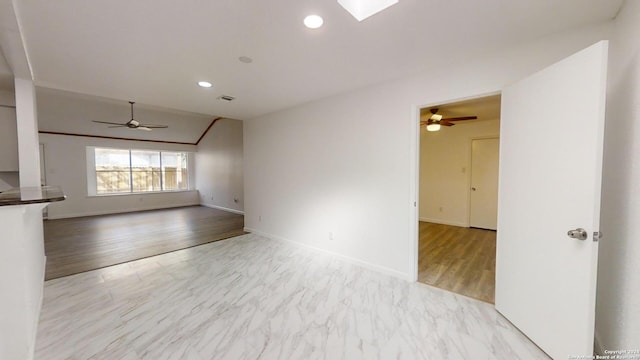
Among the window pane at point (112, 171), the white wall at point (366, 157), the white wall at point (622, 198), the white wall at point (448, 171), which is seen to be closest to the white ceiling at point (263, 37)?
the white wall at point (366, 157)

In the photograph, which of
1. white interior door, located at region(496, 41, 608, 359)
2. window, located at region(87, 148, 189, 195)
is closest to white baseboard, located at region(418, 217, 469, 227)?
white interior door, located at region(496, 41, 608, 359)

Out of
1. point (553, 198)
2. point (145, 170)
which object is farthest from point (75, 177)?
point (553, 198)

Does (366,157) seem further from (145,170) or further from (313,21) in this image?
(145,170)

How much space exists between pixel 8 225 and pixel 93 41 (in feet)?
4.99

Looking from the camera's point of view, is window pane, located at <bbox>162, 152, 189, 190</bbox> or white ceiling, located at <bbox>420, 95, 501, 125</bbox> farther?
window pane, located at <bbox>162, 152, 189, 190</bbox>

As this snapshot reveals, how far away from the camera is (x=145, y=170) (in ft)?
26.5

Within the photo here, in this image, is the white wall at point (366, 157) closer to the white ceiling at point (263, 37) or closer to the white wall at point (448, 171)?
the white ceiling at point (263, 37)

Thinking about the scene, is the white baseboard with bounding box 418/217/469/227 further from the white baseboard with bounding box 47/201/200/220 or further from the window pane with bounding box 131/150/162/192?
the window pane with bounding box 131/150/162/192

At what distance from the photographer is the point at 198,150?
8.98 metres

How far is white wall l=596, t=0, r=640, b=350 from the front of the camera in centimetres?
132

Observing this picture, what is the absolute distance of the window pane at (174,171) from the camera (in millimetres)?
8547

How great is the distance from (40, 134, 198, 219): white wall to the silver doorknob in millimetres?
9670

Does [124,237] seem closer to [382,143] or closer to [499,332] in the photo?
[382,143]

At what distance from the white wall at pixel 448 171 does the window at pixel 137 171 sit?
8.25 meters
